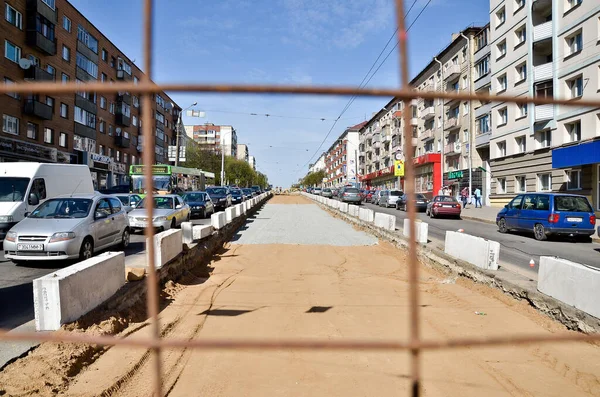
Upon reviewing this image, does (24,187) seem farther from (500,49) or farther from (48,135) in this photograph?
(500,49)

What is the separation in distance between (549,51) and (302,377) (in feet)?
98.0

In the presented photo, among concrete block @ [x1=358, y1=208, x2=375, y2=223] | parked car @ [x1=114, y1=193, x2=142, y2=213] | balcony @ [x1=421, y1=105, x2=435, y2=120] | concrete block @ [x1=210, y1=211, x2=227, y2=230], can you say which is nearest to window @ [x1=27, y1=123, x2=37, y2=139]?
parked car @ [x1=114, y1=193, x2=142, y2=213]

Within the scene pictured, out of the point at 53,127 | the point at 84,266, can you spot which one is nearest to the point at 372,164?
the point at 53,127

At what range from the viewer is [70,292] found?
4324 mm

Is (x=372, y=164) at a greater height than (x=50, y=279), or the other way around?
(x=372, y=164)

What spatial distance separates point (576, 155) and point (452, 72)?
2234 cm

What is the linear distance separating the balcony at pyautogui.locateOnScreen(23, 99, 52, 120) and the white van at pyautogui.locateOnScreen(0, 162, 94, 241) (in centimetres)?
1780

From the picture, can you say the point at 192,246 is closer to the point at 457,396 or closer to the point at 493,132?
the point at 457,396

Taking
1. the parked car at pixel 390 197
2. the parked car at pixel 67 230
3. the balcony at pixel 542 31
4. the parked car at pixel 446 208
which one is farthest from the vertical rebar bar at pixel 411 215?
the parked car at pixel 390 197

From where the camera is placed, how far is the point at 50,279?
167 inches

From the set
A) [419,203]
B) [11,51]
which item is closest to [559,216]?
[419,203]

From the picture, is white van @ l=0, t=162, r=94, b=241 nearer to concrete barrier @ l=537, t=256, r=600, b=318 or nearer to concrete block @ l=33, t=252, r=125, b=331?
concrete block @ l=33, t=252, r=125, b=331

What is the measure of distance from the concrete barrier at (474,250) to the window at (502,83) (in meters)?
25.3

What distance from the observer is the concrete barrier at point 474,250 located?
7.16 m
